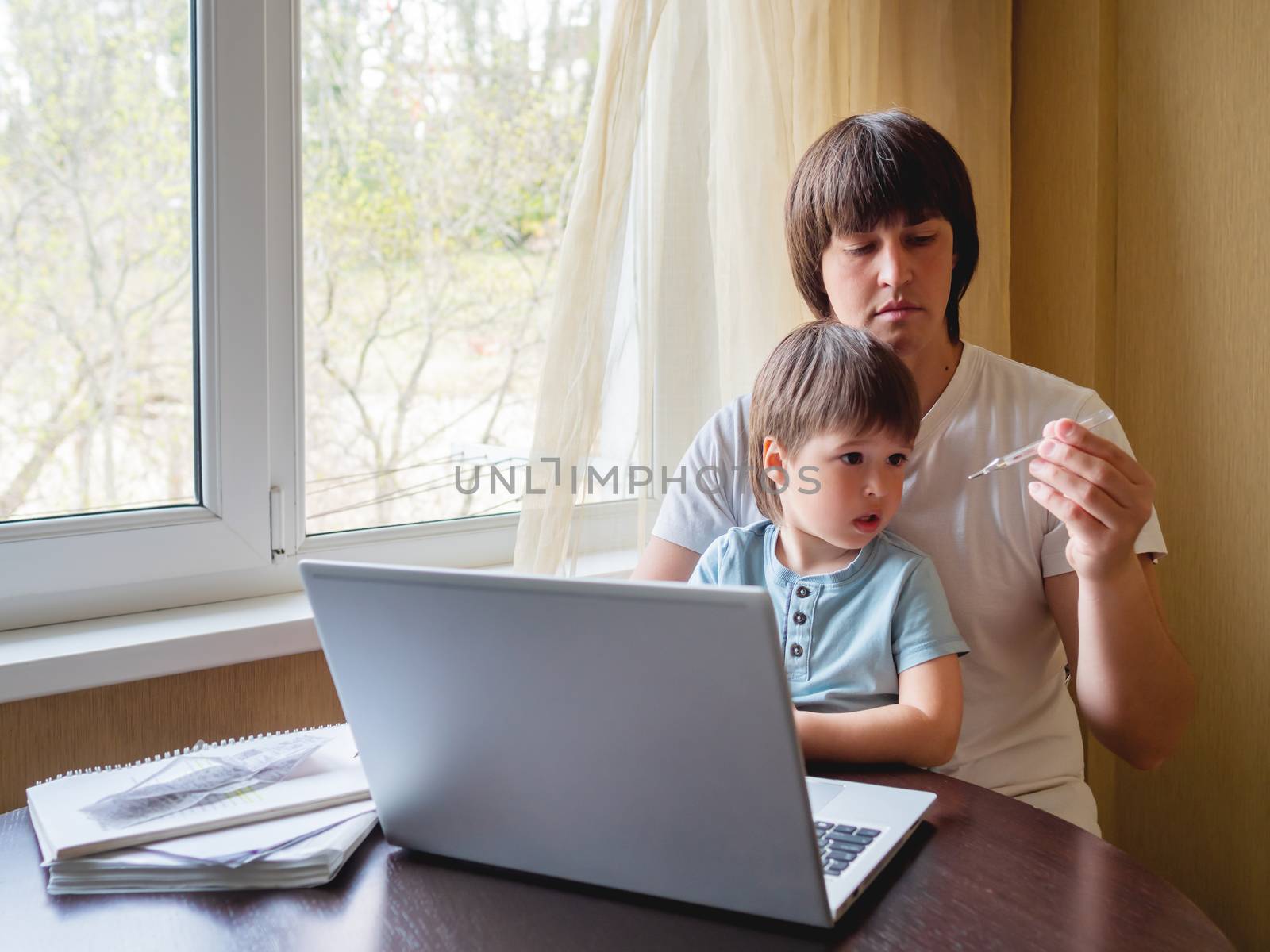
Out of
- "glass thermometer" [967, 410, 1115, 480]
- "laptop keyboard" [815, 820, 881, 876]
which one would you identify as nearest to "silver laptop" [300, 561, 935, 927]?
"laptop keyboard" [815, 820, 881, 876]

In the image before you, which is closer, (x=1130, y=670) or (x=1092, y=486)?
(x=1092, y=486)

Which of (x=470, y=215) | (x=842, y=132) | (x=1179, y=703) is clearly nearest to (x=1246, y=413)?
(x=1179, y=703)

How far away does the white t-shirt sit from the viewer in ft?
3.96

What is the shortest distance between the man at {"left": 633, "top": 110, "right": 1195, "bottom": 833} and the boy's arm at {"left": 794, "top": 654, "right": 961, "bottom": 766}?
0.21m

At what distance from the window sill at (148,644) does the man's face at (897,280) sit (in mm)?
784

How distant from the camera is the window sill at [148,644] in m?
1.21

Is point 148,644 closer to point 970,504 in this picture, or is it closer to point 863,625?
point 863,625

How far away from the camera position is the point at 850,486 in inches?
42.7

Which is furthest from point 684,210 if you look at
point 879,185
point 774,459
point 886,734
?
point 886,734

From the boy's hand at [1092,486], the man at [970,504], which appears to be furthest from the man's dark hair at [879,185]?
the boy's hand at [1092,486]

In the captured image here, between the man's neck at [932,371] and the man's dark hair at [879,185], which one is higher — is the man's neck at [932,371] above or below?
below

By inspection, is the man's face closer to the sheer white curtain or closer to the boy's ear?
the boy's ear

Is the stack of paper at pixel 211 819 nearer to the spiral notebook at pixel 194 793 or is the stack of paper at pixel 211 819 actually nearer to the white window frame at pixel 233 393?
the spiral notebook at pixel 194 793

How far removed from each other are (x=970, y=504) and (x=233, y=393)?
0.95 metres
